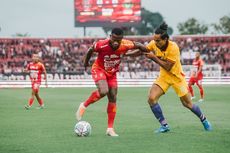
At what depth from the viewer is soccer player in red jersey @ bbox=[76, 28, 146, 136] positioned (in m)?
12.4

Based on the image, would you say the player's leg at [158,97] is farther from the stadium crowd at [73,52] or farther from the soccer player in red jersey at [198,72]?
the stadium crowd at [73,52]

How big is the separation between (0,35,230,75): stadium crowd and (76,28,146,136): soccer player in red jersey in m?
42.9

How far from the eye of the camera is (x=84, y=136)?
12234 mm

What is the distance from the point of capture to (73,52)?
198 ft

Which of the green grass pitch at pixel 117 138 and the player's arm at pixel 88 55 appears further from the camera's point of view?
the player's arm at pixel 88 55

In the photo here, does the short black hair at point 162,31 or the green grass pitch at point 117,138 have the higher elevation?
the short black hair at point 162,31

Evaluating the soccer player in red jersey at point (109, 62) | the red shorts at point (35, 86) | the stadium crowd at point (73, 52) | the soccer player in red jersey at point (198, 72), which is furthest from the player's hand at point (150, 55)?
the stadium crowd at point (73, 52)

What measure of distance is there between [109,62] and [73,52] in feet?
157

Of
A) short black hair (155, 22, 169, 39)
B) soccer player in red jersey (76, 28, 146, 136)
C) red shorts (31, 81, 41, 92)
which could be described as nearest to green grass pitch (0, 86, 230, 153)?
soccer player in red jersey (76, 28, 146, 136)

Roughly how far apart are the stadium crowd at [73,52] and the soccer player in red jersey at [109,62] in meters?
42.9

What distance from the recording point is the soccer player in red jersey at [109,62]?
1242 centimetres

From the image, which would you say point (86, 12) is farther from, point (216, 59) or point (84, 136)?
point (84, 136)

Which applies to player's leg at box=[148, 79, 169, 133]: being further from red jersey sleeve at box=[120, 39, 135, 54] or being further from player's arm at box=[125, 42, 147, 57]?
red jersey sleeve at box=[120, 39, 135, 54]

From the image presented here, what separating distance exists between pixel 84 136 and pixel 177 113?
797 centimetres
